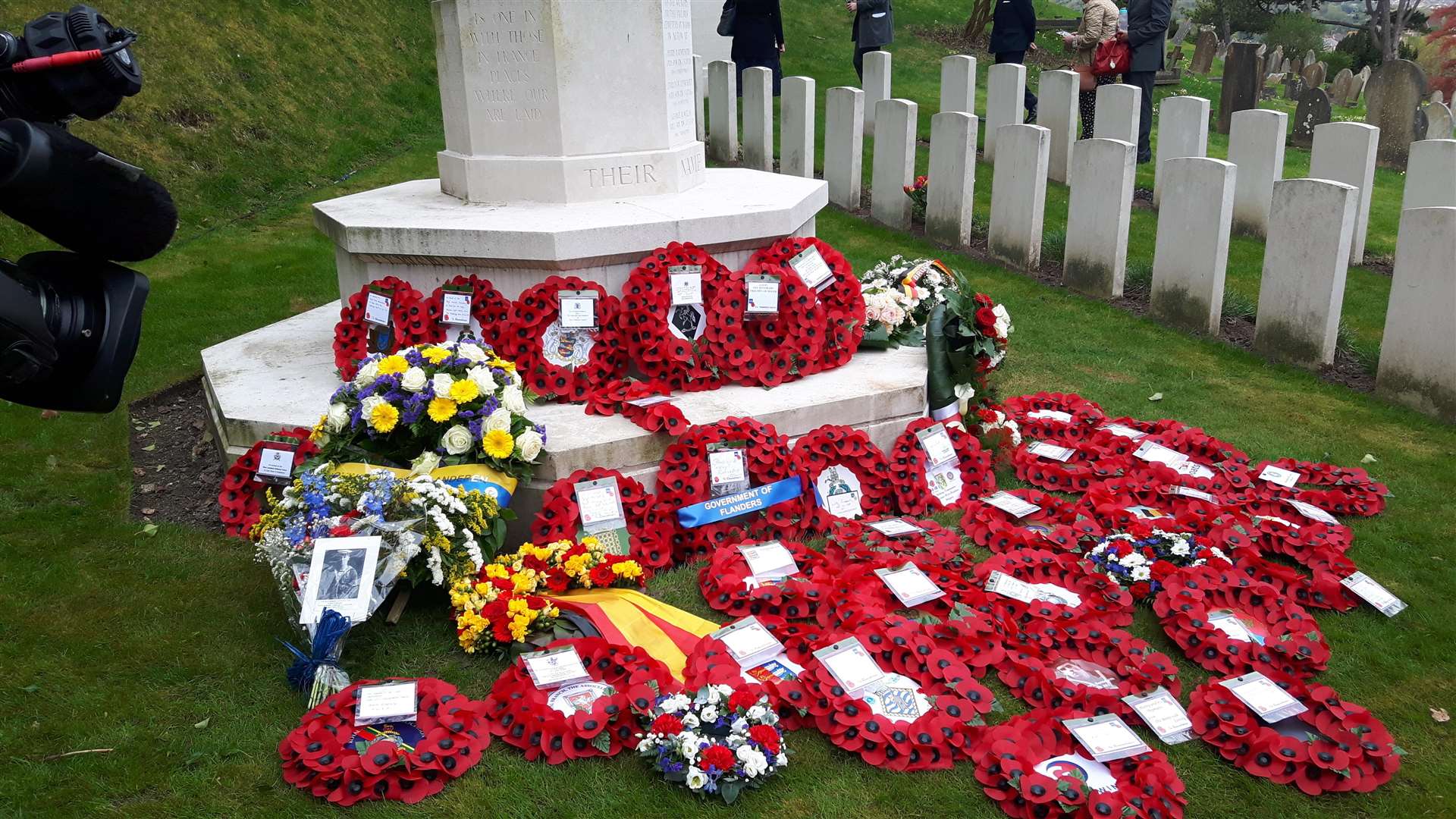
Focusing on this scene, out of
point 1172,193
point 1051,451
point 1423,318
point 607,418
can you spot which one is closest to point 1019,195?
point 1172,193

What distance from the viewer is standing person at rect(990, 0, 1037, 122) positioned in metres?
11.9

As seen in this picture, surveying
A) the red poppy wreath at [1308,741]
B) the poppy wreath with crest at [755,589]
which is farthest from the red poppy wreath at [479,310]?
the red poppy wreath at [1308,741]

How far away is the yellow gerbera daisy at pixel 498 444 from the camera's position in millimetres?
3945

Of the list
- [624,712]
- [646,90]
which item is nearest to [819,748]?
[624,712]

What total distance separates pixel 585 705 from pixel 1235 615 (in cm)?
212

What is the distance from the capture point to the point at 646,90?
17.7ft

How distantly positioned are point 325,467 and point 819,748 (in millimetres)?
1919

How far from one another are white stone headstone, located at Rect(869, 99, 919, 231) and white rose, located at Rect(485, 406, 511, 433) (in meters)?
5.78

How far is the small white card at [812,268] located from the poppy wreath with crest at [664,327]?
0.38 m

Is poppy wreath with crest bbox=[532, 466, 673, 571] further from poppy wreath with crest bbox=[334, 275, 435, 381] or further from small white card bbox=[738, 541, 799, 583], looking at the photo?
poppy wreath with crest bbox=[334, 275, 435, 381]

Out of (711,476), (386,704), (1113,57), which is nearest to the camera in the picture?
(386,704)

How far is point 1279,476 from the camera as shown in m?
4.76

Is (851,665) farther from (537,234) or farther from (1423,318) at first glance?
(1423,318)

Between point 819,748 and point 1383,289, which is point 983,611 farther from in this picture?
point 1383,289
